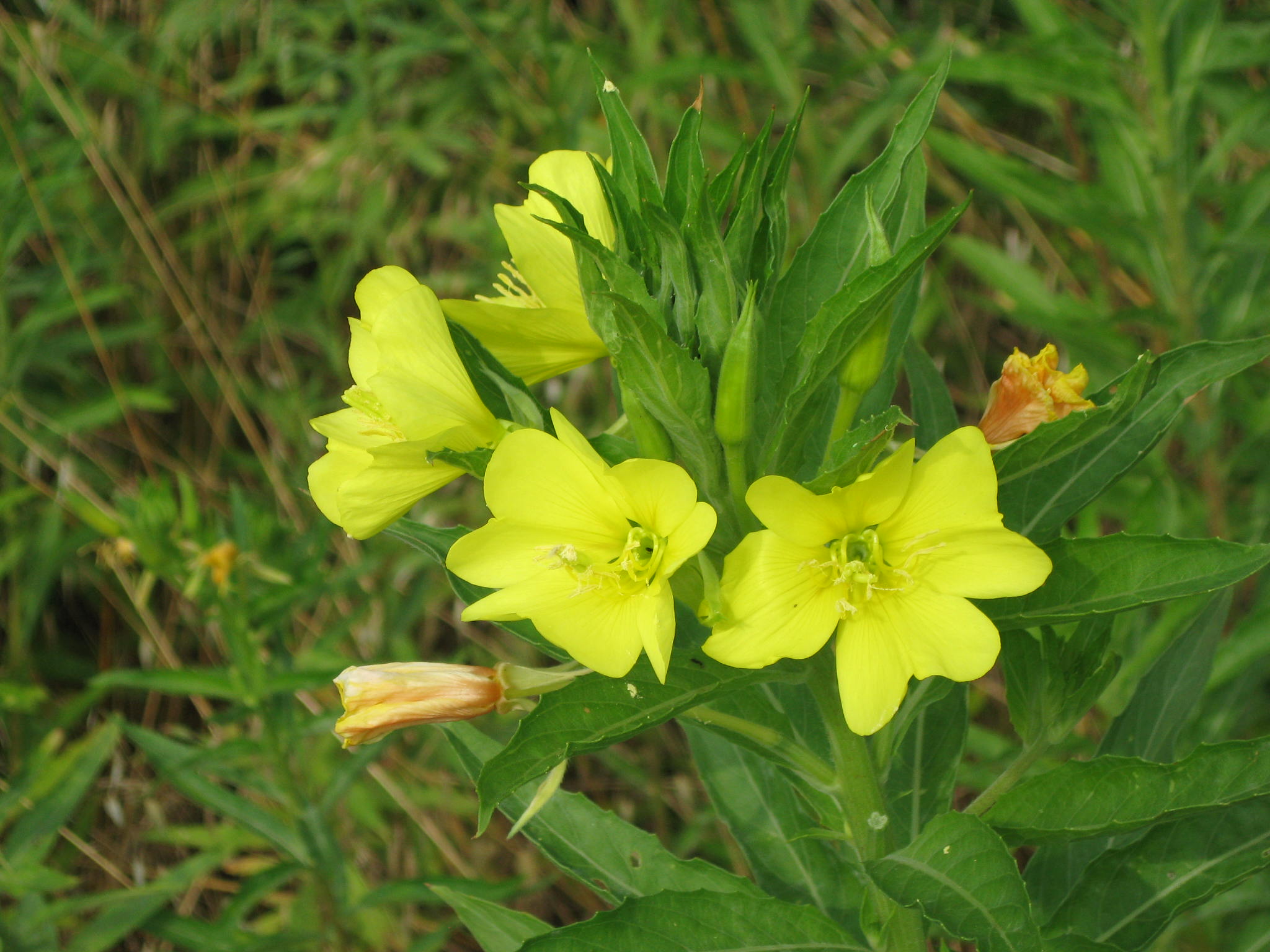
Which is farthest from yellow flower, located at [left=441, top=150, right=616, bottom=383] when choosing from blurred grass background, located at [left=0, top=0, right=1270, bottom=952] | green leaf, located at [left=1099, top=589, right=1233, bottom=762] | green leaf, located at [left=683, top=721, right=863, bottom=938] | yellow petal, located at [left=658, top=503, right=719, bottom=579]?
blurred grass background, located at [left=0, top=0, right=1270, bottom=952]

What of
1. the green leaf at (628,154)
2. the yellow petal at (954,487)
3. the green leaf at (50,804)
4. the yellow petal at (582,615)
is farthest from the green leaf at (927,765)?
the green leaf at (50,804)

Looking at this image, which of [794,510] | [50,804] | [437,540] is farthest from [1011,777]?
[50,804]

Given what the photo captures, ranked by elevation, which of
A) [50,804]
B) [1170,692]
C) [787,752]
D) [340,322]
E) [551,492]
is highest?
[551,492]

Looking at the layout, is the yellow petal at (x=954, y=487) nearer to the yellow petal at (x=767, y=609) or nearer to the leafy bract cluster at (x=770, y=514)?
the leafy bract cluster at (x=770, y=514)

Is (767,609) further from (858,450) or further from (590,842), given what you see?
(590,842)

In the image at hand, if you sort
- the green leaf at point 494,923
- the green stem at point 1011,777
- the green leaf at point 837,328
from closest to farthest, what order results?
the green leaf at point 837,328
the green stem at point 1011,777
the green leaf at point 494,923

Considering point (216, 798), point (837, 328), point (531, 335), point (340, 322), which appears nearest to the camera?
point (837, 328)

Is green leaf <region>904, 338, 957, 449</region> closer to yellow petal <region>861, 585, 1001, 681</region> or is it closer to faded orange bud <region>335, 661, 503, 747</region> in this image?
yellow petal <region>861, 585, 1001, 681</region>
